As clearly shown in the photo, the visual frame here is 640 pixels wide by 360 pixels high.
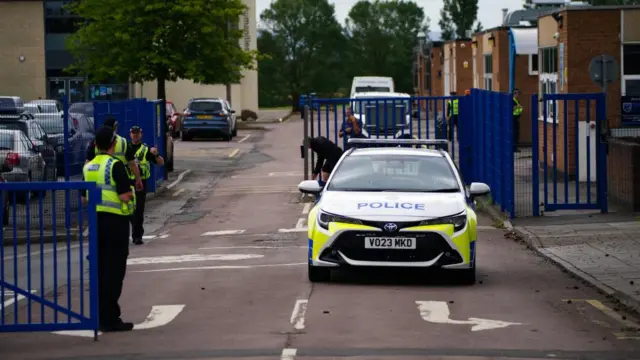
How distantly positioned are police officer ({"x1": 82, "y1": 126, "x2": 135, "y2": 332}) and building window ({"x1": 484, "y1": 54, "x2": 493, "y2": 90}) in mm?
36940

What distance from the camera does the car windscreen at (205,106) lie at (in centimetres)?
5059

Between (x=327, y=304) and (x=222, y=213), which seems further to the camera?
(x=222, y=213)

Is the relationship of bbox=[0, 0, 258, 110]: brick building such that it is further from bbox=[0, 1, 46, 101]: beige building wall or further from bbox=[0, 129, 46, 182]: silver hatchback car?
bbox=[0, 129, 46, 182]: silver hatchback car

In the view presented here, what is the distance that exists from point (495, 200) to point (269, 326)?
1281 centimetres

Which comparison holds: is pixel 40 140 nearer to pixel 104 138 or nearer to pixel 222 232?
pixel 222 232

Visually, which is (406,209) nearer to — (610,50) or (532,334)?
(532,334)

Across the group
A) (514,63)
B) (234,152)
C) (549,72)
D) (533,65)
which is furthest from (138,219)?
(533,65)

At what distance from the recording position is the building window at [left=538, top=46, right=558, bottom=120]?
102ft

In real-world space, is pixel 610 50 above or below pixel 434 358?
above

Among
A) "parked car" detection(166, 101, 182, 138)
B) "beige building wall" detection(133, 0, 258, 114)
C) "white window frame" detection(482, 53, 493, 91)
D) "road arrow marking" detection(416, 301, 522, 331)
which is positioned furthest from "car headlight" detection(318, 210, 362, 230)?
"beige building wall" detection(133, 0, 258, 114)

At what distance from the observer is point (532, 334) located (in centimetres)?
1068

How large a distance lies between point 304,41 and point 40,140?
9150 cm

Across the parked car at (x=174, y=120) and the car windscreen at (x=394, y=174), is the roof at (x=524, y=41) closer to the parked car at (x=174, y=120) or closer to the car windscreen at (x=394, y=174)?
the parked car at (x=174, y=120)

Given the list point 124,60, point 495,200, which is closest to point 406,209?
point 495,200
